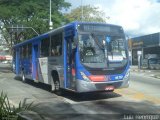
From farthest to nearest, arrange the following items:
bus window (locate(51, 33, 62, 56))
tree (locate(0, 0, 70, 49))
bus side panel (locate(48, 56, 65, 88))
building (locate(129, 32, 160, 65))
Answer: building (locate(129, 32, 160, 65))
tree (locate(0, 0, 70, 49))
bus window (locate(51, 33, 62, 56))
bus side panel (locate(48, 56, 65, 88))

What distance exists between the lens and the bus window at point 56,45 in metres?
16.6

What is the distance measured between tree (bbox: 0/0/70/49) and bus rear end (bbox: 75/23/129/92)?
2721 cm

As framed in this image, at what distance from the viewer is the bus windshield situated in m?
14.8

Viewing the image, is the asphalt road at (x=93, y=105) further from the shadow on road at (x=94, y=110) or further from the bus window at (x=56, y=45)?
the bus window at (x=56, y=45)

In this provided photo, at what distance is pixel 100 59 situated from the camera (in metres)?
14.9

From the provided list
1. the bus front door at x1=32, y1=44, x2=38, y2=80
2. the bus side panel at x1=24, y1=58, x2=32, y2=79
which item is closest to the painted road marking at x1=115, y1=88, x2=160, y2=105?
the bus front door at x1=32, y1=44, x2=38, y2=80

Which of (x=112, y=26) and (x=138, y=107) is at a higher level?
(x=112, y=26)

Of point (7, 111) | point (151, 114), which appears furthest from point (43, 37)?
point (7, 111)

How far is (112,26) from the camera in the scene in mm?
15734

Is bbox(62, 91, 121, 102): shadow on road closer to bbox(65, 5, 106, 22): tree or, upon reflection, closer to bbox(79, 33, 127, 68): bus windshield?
bbox(79, 33, 127, 68): bus windshield

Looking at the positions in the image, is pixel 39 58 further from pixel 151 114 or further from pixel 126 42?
pixel 151 114

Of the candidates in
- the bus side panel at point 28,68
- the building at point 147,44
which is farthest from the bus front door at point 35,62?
the building at point 147,44

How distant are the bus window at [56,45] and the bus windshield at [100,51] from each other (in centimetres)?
200

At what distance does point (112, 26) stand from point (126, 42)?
89 centimetres
